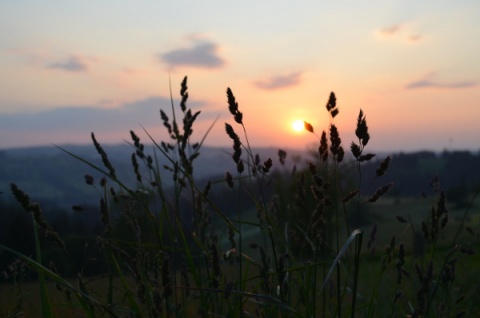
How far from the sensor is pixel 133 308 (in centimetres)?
235

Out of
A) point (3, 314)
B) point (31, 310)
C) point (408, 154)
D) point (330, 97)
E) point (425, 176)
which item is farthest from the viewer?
point (408, 154)

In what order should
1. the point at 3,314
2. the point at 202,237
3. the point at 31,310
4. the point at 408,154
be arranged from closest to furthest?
the point at 202,237
the point at 3,314
the point at 31,310
the point at 408,154

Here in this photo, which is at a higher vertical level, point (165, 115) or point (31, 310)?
point (165, 115)

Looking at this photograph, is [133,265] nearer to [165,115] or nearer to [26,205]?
[26,205]

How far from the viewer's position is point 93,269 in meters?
6.42

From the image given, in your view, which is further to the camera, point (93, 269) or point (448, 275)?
point (93, 269)

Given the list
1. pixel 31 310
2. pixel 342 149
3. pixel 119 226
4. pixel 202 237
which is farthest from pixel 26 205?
pixel 31 310

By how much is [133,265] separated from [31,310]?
213 cm

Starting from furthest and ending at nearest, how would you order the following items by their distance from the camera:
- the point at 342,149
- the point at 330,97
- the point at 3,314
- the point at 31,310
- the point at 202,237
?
the point at 31,310, the point at 3,314, the point at 202,237, the point at 330,97, the point at 342,149

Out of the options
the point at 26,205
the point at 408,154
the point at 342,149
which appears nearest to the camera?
the point at 26,205

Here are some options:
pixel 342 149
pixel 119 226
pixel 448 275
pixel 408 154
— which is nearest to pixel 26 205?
pixel 342 149

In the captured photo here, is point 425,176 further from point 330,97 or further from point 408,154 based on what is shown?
point 330,97

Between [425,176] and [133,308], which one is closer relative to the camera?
[133,308]

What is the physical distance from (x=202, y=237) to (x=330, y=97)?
4.46 ft
